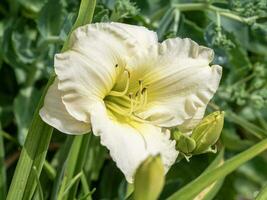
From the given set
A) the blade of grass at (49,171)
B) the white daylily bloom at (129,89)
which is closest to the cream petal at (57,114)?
the white daylily bloom at (129,89)

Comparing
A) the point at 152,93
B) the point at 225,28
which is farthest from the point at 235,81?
the point at 152,93

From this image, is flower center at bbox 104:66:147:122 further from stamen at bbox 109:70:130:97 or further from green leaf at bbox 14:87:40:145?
green leaf at bbox 14:87:40:145

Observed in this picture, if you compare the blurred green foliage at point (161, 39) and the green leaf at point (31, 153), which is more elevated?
the green leaf at point (31, 153)

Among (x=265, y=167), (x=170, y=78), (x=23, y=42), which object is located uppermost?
(x=170, y=78)

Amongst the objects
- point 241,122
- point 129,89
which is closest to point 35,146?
point 129,89

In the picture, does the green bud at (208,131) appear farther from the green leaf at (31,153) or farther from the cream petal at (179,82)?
the green leaf at (31,153)

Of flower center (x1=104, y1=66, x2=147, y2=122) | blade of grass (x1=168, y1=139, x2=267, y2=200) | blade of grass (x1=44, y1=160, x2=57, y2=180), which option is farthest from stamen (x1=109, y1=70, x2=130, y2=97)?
blade of grass (x1=44, y1=160, x2=57, y2=180)

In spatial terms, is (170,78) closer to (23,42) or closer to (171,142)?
(171,142)
